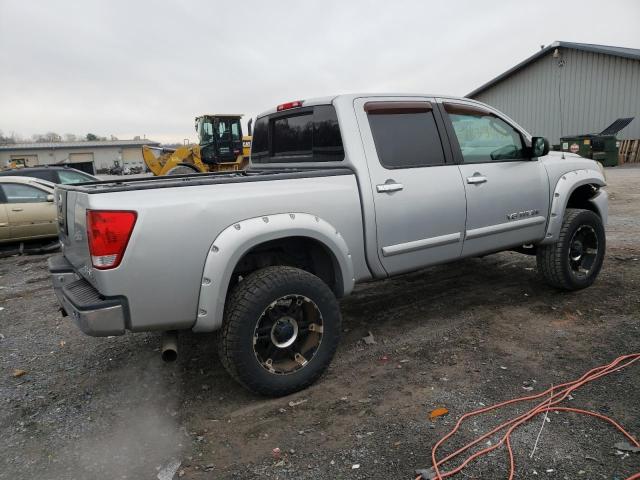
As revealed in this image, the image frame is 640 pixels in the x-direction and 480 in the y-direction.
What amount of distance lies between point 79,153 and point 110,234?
69478 mm

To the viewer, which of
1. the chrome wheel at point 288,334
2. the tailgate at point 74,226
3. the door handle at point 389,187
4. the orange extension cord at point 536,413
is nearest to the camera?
the orange extension cord at point 536,413

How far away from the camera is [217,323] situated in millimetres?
2869

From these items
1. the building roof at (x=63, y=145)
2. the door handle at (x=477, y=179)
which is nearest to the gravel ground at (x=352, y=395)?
the door handle at (x=477, y=179)

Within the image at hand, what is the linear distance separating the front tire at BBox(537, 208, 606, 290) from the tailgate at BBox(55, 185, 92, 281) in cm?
412

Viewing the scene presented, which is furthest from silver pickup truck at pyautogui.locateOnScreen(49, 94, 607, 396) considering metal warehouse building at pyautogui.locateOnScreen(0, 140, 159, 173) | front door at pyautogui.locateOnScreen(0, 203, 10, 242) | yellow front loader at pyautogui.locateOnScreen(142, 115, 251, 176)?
metal warehouse building at pyautogui.locateOnScreen(0, 140, 159, 173)

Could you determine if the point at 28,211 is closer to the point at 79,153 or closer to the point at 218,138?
the point at 218,138

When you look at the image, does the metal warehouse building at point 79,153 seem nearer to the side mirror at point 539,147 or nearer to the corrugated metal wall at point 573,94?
the corrugated metal wall at point 573,94

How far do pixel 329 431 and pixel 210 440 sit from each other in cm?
70

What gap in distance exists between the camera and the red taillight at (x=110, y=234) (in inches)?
100

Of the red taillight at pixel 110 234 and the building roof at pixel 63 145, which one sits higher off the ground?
the building roof at pixel 63 145

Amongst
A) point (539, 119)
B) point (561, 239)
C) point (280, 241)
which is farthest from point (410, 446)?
point (539, 119)

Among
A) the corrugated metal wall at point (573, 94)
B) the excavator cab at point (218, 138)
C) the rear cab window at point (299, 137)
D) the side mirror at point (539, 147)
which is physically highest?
the corrugated metal wall at point (573, 94)

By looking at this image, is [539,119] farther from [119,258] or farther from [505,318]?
[119,258]

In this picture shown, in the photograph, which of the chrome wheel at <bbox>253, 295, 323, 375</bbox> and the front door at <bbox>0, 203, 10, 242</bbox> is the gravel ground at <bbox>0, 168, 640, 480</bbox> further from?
the front door at <bbox>0, 203, 10, 242</bbox>
